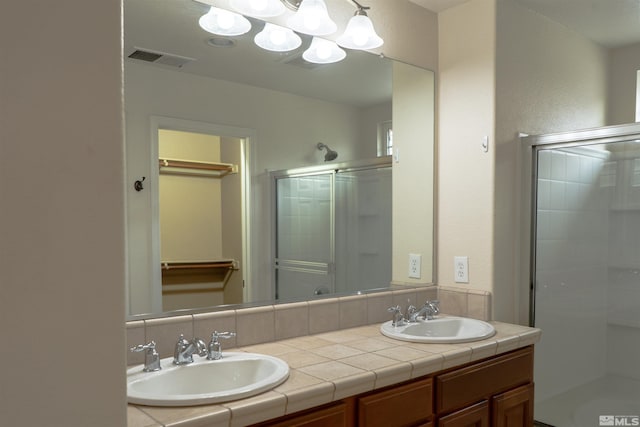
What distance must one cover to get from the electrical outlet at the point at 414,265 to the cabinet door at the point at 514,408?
2.21 ft

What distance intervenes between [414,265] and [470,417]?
2.60ft

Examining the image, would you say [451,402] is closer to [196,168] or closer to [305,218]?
[305,218]

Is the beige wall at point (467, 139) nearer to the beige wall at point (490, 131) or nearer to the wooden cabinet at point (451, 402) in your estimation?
the beige wall at point (490, 131)

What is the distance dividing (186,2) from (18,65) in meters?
0.93

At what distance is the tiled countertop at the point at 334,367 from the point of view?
1.16 meters

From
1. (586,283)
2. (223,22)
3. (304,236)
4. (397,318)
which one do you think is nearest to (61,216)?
(223,22)

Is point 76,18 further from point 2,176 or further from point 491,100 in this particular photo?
point 491,100

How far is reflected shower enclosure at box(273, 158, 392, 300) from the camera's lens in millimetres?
1973

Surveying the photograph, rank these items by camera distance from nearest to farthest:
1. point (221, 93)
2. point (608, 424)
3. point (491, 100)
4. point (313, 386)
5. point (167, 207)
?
point (313, 386), point (167, 207), point (221, 93), point (491, 100), point (608, 424)

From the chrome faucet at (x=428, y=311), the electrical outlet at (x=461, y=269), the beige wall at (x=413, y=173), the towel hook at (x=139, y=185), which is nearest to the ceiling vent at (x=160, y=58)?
the towel hook at (x=139, y=185)

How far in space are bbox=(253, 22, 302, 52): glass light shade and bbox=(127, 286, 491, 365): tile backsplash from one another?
1.01 meters

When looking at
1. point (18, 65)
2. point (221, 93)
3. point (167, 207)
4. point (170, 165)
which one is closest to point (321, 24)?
point (221, 93)

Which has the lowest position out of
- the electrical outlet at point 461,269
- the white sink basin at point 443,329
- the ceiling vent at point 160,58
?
the white sink basin at point 443,329

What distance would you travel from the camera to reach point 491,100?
225cm
